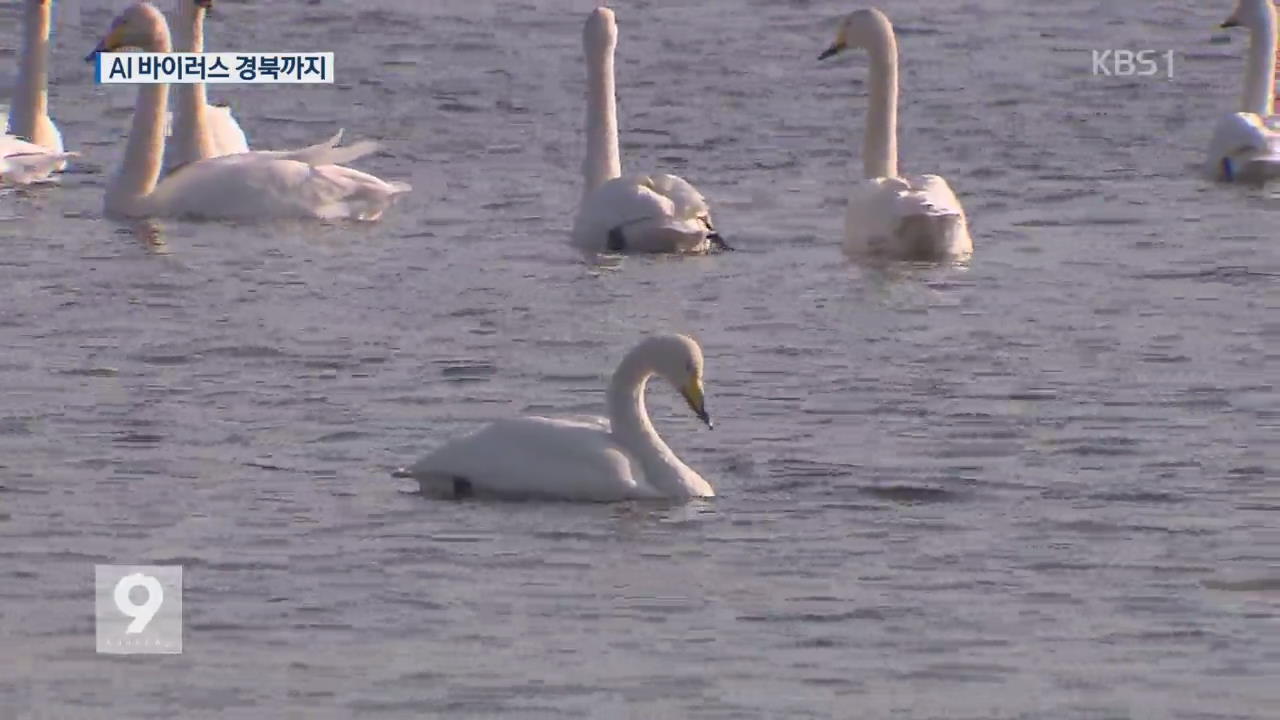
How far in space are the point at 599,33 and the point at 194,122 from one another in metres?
2.34

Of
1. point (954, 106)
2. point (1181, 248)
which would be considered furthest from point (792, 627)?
point (954, 106)

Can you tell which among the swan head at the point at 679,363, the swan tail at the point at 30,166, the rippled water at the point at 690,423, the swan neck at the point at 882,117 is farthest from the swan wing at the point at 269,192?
the swan head at the point at 679,363

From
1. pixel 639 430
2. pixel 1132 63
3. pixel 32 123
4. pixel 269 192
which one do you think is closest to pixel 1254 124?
pixel 1132 63

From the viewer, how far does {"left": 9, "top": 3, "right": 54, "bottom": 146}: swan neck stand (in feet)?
70.6

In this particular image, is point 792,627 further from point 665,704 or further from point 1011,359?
point 1011,359

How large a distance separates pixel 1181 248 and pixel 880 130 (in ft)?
5.97

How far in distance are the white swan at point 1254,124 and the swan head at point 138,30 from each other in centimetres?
603

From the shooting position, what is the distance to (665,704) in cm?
962

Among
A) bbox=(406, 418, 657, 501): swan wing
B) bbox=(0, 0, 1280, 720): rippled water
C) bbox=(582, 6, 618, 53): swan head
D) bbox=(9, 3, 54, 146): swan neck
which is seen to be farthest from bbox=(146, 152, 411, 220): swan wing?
bbox=(406, 418, 657, 501): swan wing

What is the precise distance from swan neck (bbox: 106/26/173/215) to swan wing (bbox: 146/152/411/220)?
99 millimetres

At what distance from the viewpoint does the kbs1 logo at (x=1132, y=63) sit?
25375 millimetres
